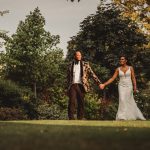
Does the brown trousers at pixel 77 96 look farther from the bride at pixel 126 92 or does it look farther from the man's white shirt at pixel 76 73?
the bride at pixel 126 92

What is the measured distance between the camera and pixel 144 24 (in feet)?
104

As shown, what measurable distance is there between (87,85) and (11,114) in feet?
27.7

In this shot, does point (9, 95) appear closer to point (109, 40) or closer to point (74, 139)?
point (109, 40)

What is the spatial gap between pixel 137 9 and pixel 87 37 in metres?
9.55

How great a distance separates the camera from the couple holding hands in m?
16.5

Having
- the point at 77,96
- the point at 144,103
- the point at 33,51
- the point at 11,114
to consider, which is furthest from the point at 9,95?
the point at 33,51

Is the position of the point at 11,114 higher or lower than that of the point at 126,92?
lower

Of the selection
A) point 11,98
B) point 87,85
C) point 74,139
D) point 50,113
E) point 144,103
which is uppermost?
point 87,85

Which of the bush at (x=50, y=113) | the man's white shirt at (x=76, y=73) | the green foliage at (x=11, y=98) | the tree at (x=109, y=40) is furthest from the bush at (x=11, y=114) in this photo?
the tree at (x=109, y=40)

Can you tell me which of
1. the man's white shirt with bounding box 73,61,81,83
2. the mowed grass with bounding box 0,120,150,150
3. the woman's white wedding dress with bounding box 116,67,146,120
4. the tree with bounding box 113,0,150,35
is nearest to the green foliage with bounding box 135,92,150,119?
the tree with bounding box 113,0,150,35

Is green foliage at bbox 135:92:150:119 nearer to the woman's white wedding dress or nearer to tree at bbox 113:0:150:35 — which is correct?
tree at bbox 113:0:150:35

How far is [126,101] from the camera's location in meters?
17.3

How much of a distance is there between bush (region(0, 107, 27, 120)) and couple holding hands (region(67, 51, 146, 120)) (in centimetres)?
776

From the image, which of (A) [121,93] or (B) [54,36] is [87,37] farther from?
(A) [121,93]
